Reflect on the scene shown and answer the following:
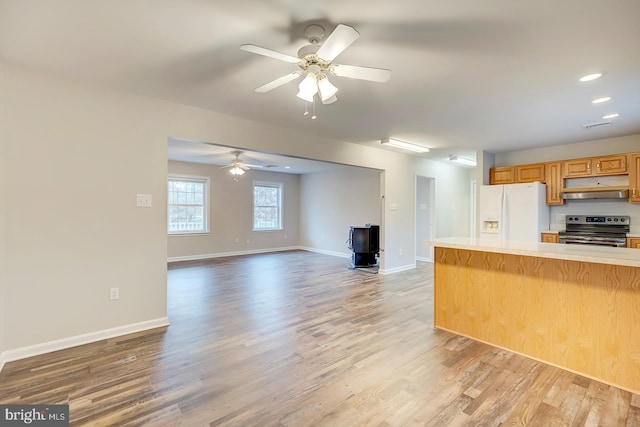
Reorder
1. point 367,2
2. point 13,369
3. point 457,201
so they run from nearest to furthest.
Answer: point 367,2, point 13,369, point 457,201

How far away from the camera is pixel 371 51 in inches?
86.5

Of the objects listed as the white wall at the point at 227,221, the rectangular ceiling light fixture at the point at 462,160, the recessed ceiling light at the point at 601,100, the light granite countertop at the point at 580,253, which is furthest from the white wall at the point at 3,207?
the rectangular ceiling light fixture at the point at 462,160

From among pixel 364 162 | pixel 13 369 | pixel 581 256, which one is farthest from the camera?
pixel 364 162

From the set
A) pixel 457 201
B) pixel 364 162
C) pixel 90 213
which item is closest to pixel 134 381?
pixel 90 213

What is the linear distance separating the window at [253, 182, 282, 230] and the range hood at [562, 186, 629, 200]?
22.8 ft

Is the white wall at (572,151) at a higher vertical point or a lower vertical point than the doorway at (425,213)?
higher

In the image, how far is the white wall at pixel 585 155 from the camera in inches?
176

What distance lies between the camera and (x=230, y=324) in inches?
130

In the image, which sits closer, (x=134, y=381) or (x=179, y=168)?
(x=134, y=381)

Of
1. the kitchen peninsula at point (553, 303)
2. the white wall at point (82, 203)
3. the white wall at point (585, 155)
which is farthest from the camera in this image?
the white wall at point (585, 155)

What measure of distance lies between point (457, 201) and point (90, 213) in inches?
301

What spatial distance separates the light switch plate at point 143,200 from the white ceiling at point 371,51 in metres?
1.08

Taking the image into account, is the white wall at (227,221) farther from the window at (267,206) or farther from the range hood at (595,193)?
the range hood at (595,193)

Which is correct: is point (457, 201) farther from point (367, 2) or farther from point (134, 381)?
point (134, 381)
